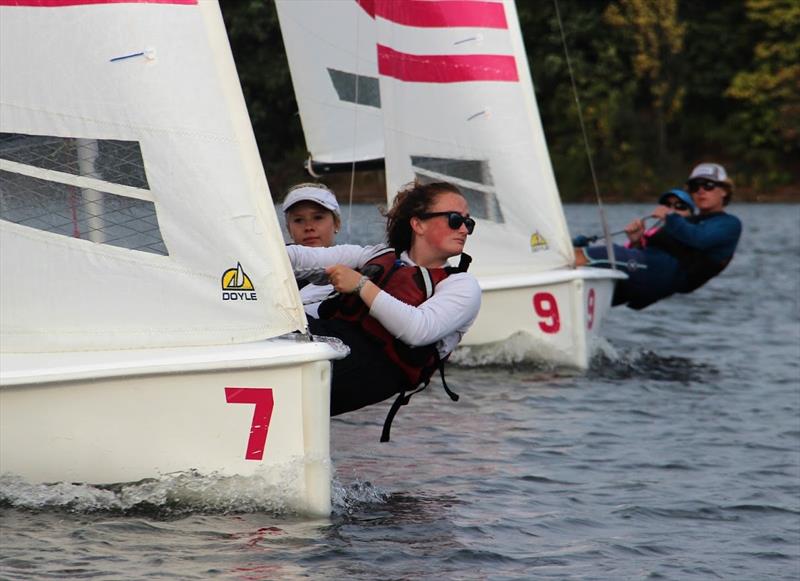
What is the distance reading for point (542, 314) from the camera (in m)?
9.77

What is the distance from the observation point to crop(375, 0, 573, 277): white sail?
10125 mm

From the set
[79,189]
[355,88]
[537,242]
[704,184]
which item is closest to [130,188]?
[79,189]

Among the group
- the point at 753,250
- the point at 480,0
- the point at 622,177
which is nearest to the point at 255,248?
the point at 480,0

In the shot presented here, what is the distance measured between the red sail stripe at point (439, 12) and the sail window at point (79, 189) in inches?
197

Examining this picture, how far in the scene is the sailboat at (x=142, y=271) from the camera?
505 cm

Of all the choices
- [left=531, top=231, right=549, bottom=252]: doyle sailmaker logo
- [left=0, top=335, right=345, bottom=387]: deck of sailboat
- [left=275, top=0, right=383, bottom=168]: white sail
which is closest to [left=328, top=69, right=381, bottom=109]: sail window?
[left=275, top=0, right=383, bottom=168]: white sail

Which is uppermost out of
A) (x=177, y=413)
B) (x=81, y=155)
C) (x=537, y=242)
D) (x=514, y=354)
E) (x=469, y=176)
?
(x=469, y=176)

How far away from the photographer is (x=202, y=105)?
5.20 metres

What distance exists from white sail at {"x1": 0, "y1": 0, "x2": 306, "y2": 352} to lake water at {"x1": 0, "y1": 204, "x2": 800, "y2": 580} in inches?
20.8

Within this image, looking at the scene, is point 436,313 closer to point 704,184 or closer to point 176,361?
point 176,361

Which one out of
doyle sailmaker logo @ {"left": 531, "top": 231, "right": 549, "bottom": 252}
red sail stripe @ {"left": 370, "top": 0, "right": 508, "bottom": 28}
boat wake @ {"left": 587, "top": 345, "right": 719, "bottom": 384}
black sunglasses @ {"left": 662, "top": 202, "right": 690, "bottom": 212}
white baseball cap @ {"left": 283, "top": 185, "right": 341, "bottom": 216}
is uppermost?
red sail stripe @ {"left": 370, "top": 0, "right": 508, "bottom": 28}

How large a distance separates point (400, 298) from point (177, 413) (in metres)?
0.75

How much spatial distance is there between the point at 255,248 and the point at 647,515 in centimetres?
196

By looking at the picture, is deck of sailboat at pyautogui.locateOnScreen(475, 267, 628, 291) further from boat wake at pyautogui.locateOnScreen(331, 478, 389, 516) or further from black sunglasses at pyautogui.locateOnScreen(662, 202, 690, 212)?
boat wake at pyautogui.locateOnScreen(331, 478, 389, 516)
